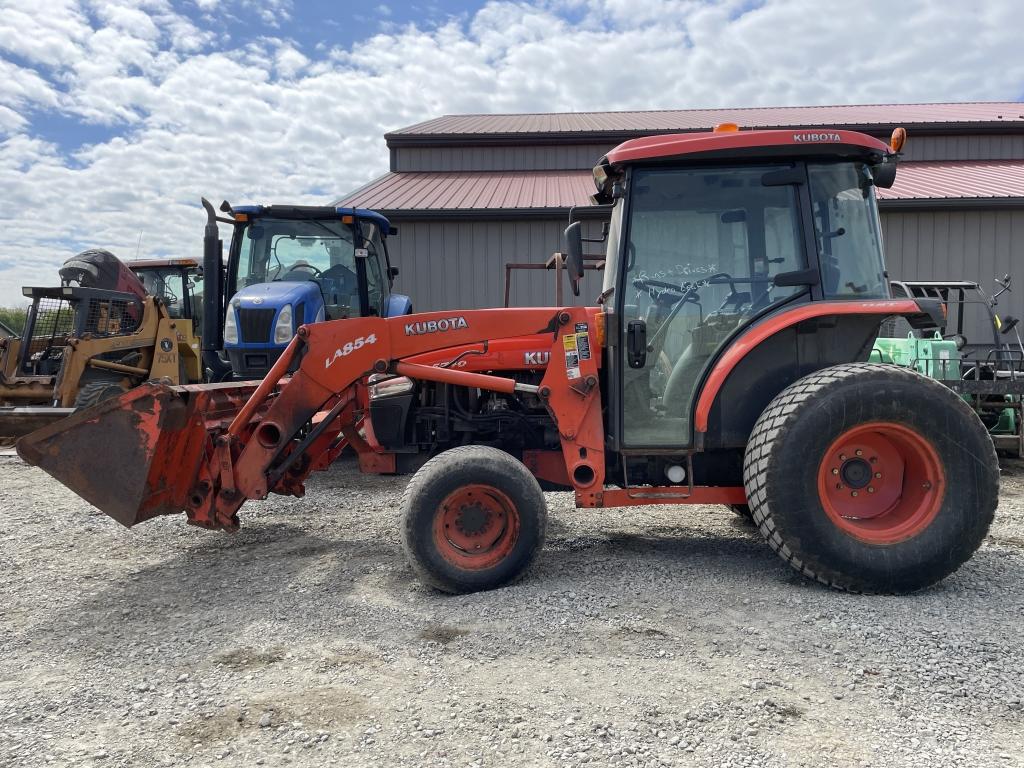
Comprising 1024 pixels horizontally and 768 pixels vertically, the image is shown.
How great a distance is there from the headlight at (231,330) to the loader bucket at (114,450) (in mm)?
3199

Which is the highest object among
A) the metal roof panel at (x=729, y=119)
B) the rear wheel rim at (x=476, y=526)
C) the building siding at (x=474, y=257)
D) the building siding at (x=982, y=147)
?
the metal roof panel at (x=729, y=119)

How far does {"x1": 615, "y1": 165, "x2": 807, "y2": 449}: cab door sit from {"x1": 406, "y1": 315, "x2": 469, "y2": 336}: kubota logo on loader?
0.91m

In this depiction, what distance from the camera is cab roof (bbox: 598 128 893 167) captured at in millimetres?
3691

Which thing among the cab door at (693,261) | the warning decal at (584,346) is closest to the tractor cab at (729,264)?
the cab door at (693,261)

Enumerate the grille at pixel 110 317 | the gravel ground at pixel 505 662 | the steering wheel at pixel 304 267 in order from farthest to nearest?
1. the grille at pixel 110 317
2. the steering wheel at pixel 304 267
3. the gravel ground at pixel 505 662

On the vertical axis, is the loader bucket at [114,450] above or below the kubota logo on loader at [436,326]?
below

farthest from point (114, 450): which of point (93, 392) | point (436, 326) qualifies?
point (93, 392)

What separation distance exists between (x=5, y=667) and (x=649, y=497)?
3016 mm

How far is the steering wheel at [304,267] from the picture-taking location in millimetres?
7484

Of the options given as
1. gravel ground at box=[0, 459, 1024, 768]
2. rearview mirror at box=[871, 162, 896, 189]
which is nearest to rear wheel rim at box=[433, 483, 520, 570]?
gravel ground at box=[0, 459, 1024, 768]

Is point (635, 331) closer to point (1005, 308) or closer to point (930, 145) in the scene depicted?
point (1005, 308)

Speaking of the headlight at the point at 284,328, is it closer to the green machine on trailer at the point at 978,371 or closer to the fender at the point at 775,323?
the fender at the point at 775,323

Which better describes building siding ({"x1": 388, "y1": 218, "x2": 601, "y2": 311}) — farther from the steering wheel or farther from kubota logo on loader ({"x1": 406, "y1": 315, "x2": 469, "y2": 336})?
kubota logo on loader ({"x1": 406, "y1": 315, "x2": 469, "y2": 336})

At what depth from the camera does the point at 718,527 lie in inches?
194
